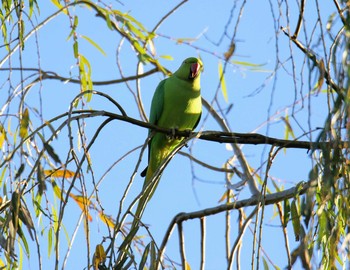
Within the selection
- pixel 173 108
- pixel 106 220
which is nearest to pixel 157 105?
pixel 173 108

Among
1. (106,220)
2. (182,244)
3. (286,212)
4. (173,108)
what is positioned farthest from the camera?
(173,108)

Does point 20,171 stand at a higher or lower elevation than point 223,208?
lower

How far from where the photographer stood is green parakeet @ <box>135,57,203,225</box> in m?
3.79

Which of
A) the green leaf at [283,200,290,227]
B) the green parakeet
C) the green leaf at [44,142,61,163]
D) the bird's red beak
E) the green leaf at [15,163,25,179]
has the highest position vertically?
the bird's red beak

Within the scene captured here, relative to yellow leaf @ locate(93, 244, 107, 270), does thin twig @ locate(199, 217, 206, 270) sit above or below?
above

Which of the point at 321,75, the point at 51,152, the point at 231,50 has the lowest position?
the point at 51,152

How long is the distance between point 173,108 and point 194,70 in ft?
0.97

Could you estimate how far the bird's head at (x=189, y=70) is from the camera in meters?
3.92

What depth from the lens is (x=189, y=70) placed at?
156 inches

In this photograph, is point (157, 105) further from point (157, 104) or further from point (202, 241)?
point (202, 241)

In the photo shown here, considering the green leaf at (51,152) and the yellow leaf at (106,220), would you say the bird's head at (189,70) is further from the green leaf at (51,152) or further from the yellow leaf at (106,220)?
the green leaf at (51,152)

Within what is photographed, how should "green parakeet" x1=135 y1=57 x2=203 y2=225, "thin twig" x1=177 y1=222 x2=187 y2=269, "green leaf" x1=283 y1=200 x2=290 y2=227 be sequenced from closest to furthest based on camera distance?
1. "green leaf" x1=283 y1=200 x2=290 y2=227
2. "thin twig" x1=177 y1=222 x2=187 y2=269
3. "green parakeet" x1=135 y1=57 x2=203 y2=225

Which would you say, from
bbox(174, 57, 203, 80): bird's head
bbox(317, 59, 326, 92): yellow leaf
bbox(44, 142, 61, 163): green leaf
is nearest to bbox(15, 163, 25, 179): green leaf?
bbox(44, 142, 61, 163): green leaf

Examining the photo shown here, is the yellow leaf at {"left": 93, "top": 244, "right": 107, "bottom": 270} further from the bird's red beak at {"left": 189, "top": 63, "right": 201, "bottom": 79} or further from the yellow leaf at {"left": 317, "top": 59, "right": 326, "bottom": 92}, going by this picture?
the bird's red beak at {"left": 189, "top": 63, "right": 201, "bottom": 79}
